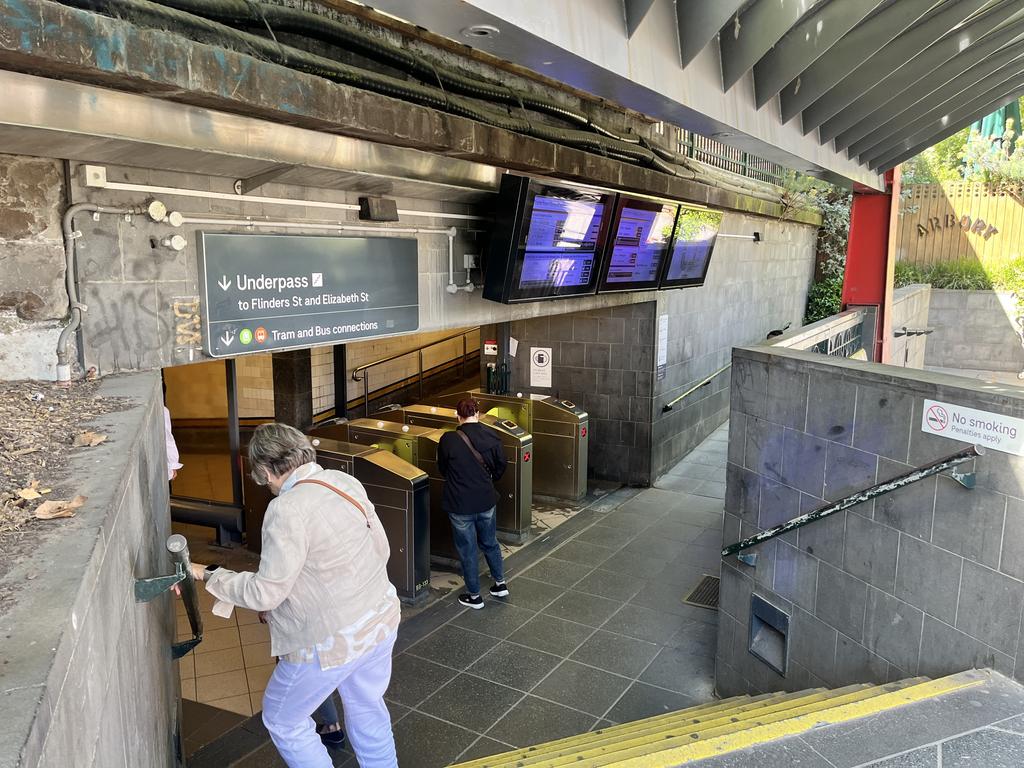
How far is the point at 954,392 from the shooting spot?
3.45 meters

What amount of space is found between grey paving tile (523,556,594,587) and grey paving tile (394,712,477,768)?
227 cm

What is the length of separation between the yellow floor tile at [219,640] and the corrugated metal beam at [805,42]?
5.29 m

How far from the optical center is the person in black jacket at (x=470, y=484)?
5.99 metres

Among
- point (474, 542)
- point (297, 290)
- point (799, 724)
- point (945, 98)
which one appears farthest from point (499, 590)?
point (945, 98)

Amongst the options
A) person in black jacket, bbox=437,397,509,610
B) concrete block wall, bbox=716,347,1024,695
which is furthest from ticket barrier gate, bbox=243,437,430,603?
concrete block wall, bbox=716,347,1024,695

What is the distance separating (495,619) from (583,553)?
164 cm

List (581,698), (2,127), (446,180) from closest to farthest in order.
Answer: (2,127), (581,698), (446,180)

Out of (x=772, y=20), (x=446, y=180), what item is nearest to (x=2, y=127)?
(x=446, y=180)

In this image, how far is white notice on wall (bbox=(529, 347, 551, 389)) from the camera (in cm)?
998

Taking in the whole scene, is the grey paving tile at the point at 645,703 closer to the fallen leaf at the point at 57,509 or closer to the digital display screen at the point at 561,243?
the digital display screen at the point at 561,243

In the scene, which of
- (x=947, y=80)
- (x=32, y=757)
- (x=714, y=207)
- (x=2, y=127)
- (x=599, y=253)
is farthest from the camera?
(x=714, y=207)

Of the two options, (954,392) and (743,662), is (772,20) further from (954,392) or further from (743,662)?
(743,662)

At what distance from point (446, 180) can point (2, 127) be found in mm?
3130

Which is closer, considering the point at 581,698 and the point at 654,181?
the point at 581,698
